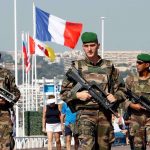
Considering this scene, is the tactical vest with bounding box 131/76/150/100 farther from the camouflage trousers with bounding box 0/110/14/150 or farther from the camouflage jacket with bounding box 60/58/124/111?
the camouflage trousers with bounding box 0/110/14/150

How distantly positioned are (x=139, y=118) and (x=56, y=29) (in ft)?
76.1

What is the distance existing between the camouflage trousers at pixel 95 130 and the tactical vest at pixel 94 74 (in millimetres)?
93

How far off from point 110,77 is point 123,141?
1980 centimetres

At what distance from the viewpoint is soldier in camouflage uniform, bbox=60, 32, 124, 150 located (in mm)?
11117

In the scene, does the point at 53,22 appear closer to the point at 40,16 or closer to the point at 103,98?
the point at 40,16

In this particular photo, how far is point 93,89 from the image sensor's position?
11.2m

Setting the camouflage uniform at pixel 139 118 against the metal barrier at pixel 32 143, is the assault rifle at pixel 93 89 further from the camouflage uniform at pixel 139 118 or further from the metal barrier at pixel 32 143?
the metal barrier at pixel 32 143

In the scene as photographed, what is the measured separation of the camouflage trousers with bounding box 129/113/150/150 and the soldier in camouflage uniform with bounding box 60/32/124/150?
1.87 m

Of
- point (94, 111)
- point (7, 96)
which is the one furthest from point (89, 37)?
point (7, 96)

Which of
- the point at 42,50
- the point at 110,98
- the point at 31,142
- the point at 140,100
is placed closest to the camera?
the point at 110,98

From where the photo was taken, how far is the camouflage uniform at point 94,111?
439 inches

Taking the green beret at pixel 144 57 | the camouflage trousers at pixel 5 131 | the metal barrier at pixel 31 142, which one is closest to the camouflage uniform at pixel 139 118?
the green beret at pixel 144 57

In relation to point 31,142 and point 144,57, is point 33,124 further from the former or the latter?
point 144,57

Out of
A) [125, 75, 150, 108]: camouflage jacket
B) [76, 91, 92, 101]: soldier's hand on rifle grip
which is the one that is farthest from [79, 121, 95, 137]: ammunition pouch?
[125, 75, 150, 108]: camouflage jacket
